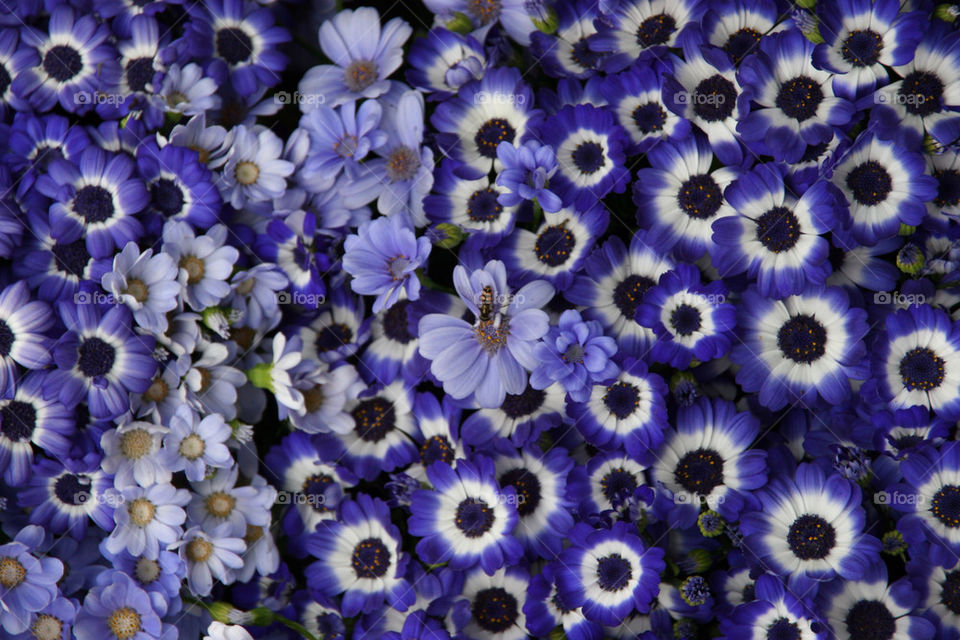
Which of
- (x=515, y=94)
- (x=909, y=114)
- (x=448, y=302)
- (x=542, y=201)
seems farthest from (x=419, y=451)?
(x=909, y=114)

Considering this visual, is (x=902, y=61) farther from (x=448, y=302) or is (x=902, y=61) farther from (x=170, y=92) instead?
(x=170, y=92)

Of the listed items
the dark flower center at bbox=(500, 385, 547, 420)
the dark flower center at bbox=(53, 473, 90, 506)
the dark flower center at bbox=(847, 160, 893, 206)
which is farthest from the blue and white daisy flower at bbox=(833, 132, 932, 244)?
the dark flower center at bbox=(53, 473, 90, 506)

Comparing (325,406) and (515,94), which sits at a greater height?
(515,94)

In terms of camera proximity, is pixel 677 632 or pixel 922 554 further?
pixel 677 632

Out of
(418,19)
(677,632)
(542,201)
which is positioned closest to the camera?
(542,201)

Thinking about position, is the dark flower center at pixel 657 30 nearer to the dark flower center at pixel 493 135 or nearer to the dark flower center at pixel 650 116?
the dark flower center at pixel 650 116

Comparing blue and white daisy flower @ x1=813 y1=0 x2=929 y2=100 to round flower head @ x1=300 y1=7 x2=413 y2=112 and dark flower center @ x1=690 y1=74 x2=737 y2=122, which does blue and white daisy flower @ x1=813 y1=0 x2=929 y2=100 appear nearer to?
dark flower center @ x1=690 y1=74 x2=737 y2=122

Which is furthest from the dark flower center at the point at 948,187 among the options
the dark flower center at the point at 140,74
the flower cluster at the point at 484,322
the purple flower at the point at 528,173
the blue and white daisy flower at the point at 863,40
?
the dark flower center at the point at 140,74
